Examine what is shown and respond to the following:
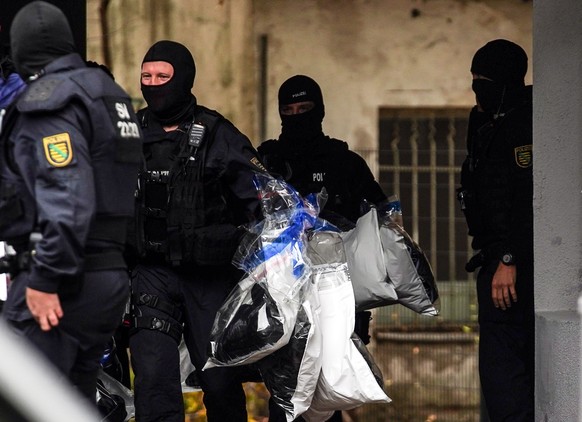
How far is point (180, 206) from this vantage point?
6262 millimetres

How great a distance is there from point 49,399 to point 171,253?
3661 mm

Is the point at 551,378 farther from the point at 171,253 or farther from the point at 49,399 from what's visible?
the point at 49,399

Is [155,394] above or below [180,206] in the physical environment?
below

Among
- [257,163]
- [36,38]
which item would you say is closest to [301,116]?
[257,163]

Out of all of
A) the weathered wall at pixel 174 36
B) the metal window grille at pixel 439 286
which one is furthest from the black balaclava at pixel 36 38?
the metal window grille at pixel 439 286

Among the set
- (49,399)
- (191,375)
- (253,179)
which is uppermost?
(253,179)

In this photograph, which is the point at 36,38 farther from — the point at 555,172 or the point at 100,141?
the point at 555,172

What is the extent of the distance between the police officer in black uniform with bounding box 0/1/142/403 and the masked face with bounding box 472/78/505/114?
8.27 ft

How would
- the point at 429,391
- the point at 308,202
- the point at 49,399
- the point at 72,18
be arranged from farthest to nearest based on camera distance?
the point at 429,391 → the point at 72,18 → the point at 308,202 → the point at 49,399

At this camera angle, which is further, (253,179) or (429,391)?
(429,391)

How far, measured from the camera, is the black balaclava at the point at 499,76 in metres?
7.00

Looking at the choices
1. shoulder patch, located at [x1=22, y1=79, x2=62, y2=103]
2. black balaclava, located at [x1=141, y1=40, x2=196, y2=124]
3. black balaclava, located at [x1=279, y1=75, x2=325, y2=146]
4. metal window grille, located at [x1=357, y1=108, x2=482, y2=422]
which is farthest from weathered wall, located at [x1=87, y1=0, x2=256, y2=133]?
shoulder patch, located at [x1=22, y1=79, x2=62, y2=103]

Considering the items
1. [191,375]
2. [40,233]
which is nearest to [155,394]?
[191,375]

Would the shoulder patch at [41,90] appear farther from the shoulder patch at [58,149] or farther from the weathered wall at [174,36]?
the weathered wall at [174,36]
